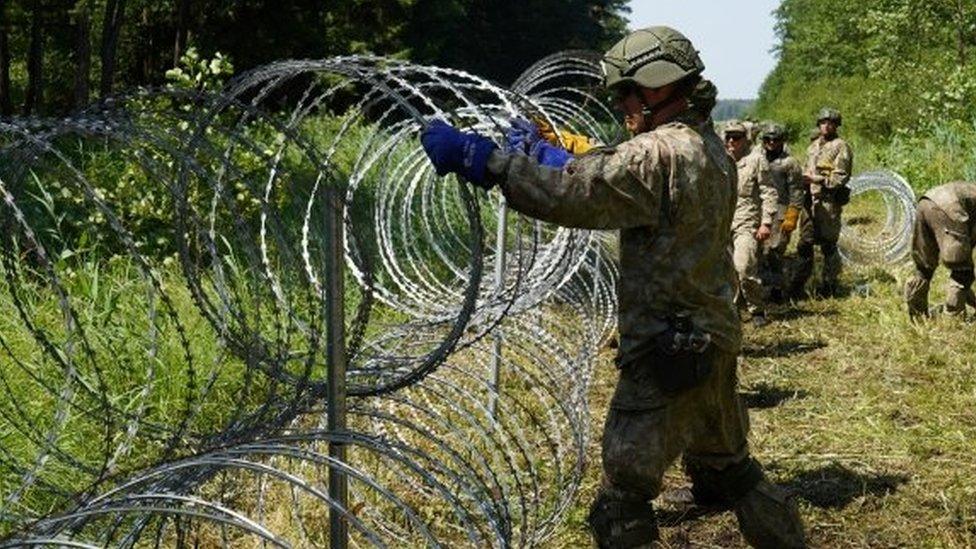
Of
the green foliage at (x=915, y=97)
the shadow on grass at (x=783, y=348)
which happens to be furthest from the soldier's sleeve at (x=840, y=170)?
the green foliage at (x=915, y=97)

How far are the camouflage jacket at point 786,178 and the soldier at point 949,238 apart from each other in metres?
1.67

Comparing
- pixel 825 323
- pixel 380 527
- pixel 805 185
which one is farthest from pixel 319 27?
pixel 380 527

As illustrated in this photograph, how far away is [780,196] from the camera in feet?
34.9

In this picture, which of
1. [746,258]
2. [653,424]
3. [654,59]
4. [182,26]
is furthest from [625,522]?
[182,26]

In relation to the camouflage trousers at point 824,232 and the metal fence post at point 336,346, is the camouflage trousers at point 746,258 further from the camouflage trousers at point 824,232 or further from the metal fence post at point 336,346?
the metal fence post at point 336,346

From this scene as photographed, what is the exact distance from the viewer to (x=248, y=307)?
7000 millimetres

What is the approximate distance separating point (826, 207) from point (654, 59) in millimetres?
8464

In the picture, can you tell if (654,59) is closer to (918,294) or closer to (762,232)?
(762,232)

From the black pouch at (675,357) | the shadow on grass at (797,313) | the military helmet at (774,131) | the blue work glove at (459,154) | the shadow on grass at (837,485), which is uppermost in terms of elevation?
the blue work glove at (459,154)

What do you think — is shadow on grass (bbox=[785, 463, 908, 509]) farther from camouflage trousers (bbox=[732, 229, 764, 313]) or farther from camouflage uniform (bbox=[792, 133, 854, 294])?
camouflage uniform (bbox=[792, 133, 854, 294])

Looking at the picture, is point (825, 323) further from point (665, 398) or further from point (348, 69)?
point (348, 69)

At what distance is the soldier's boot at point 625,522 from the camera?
3.90 metres

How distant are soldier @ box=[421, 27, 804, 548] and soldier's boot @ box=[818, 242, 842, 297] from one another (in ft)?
25.8

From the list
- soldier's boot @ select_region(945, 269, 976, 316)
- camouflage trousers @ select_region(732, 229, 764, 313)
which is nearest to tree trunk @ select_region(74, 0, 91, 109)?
camouflage trousers @ select_region(732, 229, 764, 313)
